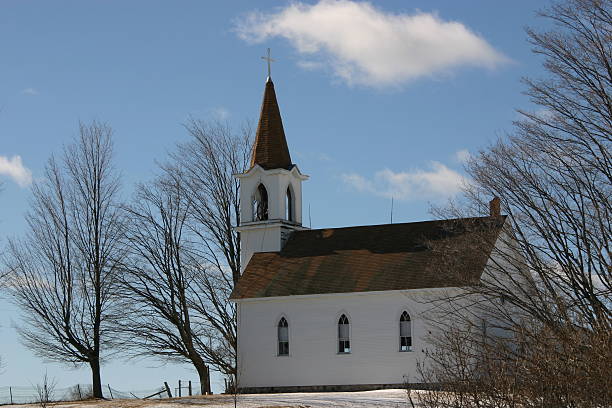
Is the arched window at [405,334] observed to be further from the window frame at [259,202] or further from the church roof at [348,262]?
the window frame at [259,202]

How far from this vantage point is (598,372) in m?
16.0

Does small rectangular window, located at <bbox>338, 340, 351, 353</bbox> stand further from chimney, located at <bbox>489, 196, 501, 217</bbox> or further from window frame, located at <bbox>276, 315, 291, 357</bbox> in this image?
chimney, located at <bbox>489, 196, 501, 217</bbox>

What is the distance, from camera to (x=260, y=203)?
158ft

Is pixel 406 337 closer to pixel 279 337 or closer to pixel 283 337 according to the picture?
pixel 283 337

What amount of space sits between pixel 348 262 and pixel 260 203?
6.71 m

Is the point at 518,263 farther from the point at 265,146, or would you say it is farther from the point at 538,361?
the point at 265,146

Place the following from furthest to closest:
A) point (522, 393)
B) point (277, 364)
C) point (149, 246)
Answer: point (149, 246) → point (277, 364) → point (522, 393)

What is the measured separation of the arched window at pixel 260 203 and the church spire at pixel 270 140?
4.04 ft

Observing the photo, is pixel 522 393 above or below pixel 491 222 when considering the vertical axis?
below

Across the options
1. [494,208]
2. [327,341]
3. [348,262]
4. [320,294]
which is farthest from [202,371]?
[494,208]

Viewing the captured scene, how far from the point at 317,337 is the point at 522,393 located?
88.0 ft

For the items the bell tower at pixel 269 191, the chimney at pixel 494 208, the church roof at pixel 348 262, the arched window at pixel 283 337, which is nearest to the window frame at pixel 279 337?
the arched window at pixel 283 337

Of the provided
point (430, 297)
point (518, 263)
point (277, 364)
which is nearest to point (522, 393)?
point (518, 263)

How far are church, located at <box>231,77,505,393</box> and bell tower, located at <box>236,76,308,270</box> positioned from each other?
56 mm
